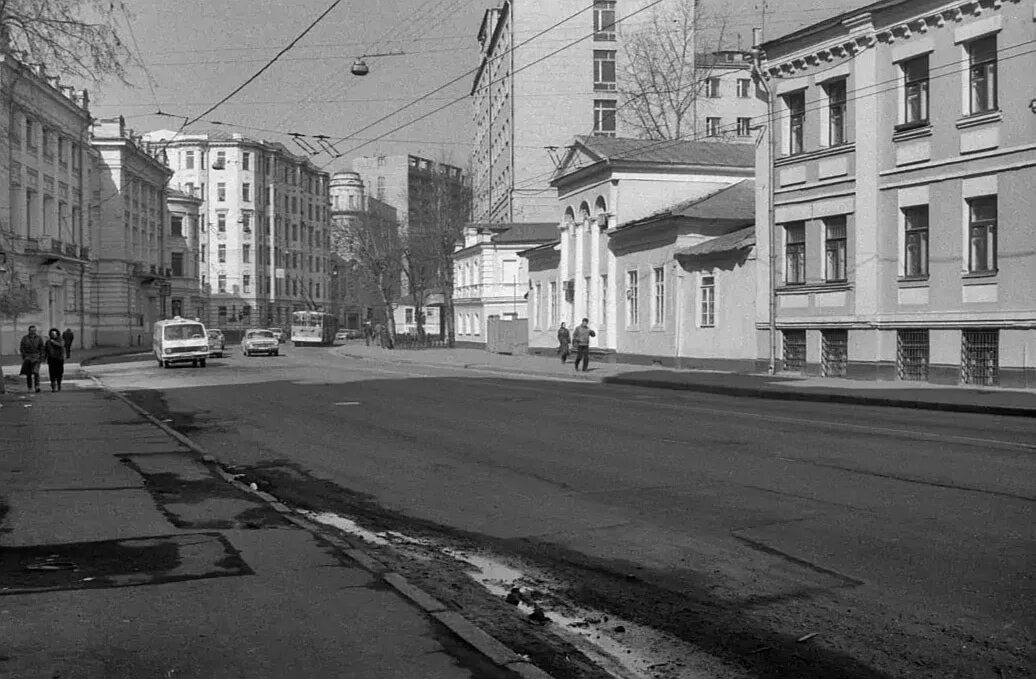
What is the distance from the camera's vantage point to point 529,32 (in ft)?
229

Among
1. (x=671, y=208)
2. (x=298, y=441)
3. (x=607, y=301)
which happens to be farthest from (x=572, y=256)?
(x=298, y=441)

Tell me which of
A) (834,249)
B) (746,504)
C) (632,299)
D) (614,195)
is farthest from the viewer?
(614,195)

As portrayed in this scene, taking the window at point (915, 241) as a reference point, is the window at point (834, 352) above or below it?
below

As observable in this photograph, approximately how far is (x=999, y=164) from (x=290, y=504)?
20031 mm

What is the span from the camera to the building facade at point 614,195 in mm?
42750

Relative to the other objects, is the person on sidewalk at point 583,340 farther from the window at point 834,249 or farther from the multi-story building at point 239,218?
the multi-story building at point 239,218

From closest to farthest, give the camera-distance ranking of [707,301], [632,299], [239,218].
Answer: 1. [707,301]
2. [632,299]
3. [239,218]

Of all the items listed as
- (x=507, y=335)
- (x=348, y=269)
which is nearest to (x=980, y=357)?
(x=507, y=335)

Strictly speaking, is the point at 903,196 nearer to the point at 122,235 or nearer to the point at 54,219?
the point at 54,219

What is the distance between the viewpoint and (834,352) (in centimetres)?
2950

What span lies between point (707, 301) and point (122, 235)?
52.9 m

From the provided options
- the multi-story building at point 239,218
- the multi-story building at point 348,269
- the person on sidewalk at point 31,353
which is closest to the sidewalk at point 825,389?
the person on sidewalk at point 31,353

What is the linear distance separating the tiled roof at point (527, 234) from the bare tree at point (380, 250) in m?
8.79

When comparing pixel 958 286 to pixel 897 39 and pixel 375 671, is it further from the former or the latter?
pixel 375 671
